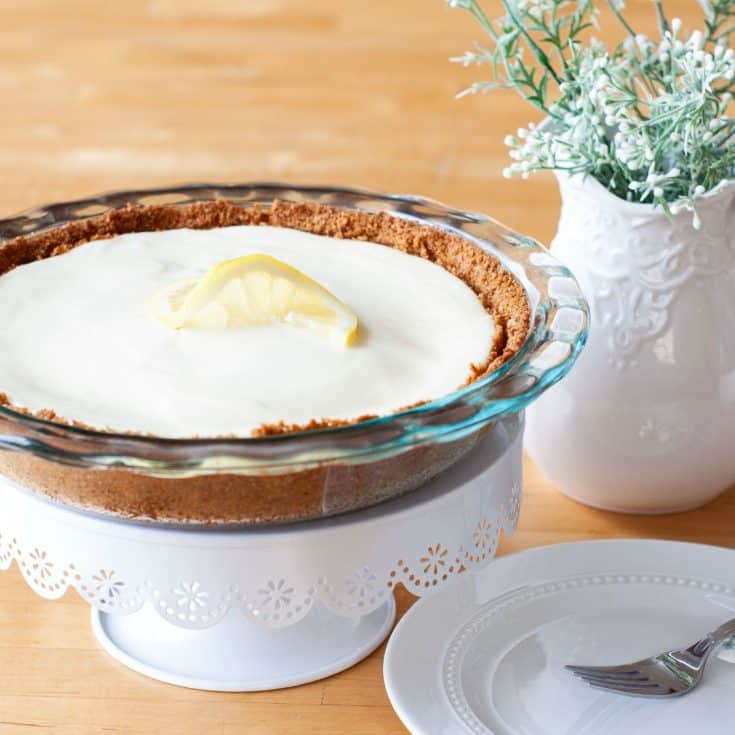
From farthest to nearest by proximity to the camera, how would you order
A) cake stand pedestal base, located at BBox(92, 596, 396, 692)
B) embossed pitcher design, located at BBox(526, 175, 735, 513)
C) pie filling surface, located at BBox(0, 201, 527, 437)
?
embossed pitcher design, located at BBox(526, 175, 735, 513), cake stand pedestal base, located at BBox(92, 596, 396, 692), pie filling surface, located at BBox(0, 201, 527, 437)

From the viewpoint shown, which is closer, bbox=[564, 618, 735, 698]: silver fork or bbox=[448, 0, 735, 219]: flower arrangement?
bbox=[564, 618, 735, 698]: silver fork

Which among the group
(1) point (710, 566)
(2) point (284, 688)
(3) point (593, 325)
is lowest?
(2) point (284, 688)

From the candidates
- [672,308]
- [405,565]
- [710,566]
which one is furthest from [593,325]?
[405,565]

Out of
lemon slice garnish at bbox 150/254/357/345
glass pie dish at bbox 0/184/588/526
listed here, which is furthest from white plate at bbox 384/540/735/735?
lemon slice garnish at bbox 150/254/357/345

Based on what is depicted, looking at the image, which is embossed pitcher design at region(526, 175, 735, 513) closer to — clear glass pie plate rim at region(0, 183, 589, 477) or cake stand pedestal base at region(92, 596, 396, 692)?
clear glass pie plate rim at region(0, 183, 589, 477)

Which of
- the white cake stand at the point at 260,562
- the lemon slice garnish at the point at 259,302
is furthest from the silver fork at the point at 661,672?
the lemon slice garnish at the point at 259,302

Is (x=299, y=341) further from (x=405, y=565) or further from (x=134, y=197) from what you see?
(x=134, y=197)

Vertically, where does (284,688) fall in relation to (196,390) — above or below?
below

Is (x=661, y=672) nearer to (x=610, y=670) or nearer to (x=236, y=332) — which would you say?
(x=610, y=670)
